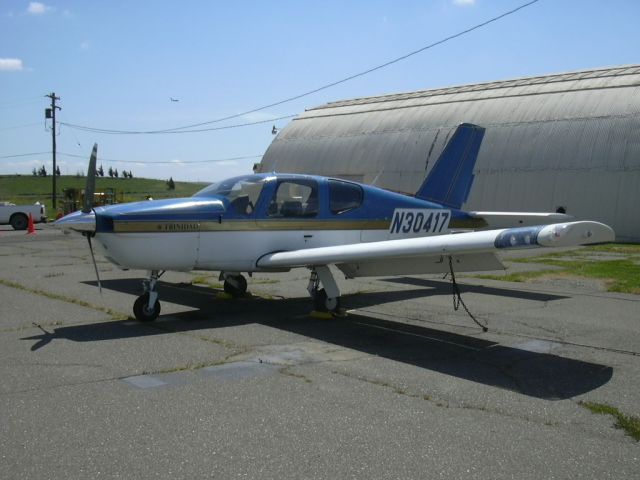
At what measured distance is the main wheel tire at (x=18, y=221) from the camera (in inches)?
1416

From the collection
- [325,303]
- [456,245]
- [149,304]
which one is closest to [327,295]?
[325,303]

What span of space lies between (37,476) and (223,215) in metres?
5.62

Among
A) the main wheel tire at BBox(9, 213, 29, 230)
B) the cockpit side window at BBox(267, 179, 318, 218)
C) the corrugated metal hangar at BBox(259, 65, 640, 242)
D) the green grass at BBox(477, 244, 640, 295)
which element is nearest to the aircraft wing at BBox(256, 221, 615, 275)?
the cockpit side window at BBox(267, 179, 318, 218)

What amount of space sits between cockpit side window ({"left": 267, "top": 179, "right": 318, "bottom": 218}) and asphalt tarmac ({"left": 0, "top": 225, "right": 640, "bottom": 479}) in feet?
4.79

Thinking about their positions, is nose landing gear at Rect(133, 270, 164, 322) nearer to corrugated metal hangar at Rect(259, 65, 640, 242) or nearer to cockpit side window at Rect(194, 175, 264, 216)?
cockpit side window at Rect(194, 175, 264, 216)

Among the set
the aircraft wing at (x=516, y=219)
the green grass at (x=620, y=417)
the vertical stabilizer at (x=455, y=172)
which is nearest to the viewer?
the green grass at (x=620, y=417)

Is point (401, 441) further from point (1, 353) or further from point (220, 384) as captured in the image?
point (1, 353)

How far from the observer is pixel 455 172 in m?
11.8

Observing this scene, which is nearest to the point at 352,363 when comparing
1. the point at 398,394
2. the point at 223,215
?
the point at 398,394

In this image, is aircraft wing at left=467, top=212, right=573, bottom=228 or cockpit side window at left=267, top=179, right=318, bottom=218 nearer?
cockpit side window at left=267, top=179, right=318, bottom=218

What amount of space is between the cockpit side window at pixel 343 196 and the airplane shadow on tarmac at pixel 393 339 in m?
1.55

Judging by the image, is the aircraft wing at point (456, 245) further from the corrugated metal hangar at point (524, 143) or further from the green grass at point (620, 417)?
the corrugated metal hangar at point (524, 143)

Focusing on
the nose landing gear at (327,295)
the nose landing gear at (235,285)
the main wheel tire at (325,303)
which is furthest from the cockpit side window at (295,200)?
the nose landing gear at (235,285)

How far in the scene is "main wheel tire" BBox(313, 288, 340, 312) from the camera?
9.27 meters
